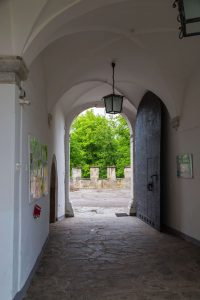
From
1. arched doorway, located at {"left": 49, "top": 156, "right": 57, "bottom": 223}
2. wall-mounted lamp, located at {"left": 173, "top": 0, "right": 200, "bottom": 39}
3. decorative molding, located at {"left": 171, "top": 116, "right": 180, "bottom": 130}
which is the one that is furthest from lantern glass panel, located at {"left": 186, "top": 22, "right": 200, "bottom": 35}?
arched doorway, located at {"left": 49, "top": 156, "right": 57, "bottom": 223}

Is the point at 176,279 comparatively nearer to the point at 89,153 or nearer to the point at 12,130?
the point at 12,130

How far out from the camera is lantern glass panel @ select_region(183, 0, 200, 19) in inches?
111

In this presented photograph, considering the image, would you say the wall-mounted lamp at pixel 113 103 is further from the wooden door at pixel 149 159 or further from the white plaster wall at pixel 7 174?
the white plaster wall at pixel 7 174

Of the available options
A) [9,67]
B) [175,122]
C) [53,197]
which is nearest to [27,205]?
[9,67]

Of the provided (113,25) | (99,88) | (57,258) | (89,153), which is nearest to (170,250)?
(57,258)

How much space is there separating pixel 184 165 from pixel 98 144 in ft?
79.9

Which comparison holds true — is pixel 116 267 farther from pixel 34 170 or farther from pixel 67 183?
pixel 67 183

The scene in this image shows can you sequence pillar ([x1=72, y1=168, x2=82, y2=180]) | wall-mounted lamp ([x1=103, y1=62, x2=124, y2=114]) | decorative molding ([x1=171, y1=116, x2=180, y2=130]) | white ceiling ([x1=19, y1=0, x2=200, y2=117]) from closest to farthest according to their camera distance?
white ceiling ([x1=19, y1=0, x2=200, y2=117]), wall-mounted lamp ([x1=103, y1=62, x2=124, y2=114]), decorative molding ([x1=171, y1=116, x2=180, y2=130]), pillar ([x1=72, y1=168, x2=82, y2=180])

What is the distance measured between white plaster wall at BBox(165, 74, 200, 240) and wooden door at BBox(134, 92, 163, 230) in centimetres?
29

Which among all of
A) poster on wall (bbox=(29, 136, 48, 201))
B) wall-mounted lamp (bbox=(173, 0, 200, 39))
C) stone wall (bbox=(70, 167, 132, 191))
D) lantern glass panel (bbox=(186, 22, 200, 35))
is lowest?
stone wall (bbox=(70, 167, 132, 191))

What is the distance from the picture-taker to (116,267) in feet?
15.5

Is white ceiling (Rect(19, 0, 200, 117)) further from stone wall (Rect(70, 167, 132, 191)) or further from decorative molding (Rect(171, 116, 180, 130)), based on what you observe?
stone wall (Rect(70, 167, 132, 191))

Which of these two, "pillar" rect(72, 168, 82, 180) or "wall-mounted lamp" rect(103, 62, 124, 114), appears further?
"pillar" rect(72, 168, 82, 180)

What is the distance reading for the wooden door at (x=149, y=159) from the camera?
7930mm
